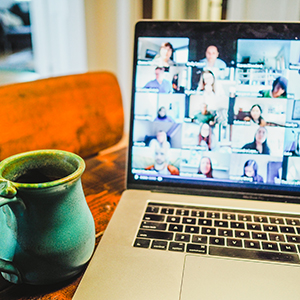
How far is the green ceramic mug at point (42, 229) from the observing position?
33 centimetres

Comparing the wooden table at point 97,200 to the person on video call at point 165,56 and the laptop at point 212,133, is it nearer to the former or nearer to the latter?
the laptop at point 212,133

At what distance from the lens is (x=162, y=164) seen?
1.88 feet

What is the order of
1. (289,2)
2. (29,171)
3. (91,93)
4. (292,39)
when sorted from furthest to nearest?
(289,2) → (91,93) → (292,39) → (29,171)

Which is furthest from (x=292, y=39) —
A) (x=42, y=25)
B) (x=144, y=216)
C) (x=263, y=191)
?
(x=42, y=25)

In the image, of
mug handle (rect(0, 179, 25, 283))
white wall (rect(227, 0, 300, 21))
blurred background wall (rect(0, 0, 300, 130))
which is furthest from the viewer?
blurred background wall (rect(0, 0, 300, 130))

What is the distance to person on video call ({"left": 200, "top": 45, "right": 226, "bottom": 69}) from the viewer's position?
54 centimetres

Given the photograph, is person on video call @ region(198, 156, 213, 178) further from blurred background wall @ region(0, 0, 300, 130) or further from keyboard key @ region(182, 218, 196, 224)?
blurred background wall @ region(0, 0, 300, 130)

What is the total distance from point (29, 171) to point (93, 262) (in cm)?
14

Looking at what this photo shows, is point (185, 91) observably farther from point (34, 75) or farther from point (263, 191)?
point (34, 75)

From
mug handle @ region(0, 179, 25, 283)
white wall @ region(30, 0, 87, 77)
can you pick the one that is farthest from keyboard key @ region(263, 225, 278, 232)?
white wall @ region(30, 0, 87, 77)

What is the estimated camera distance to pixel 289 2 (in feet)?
4.50

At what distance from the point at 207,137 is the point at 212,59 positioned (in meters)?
0.13

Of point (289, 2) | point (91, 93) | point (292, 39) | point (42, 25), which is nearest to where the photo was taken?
point (292, 39)

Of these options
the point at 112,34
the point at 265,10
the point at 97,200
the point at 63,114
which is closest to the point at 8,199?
the point at 97,200
